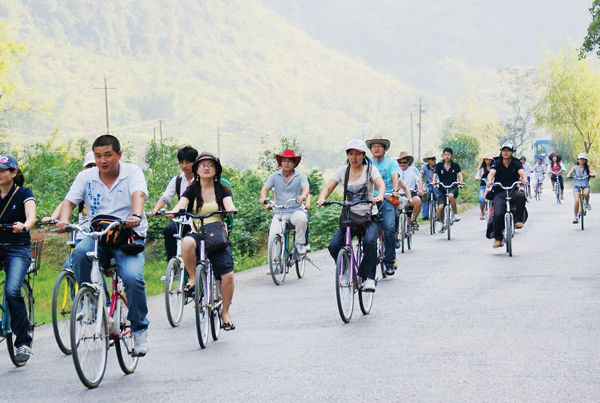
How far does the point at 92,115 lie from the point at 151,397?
175 meters

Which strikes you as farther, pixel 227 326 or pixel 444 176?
pixel 444 176

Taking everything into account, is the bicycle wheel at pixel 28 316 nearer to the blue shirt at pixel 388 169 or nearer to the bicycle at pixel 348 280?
the bicycle at pixel 348 280

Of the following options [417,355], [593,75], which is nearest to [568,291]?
[417,355]

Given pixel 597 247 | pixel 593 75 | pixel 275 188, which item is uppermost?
pixel 593 75

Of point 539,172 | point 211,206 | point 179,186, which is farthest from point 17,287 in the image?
point 539,172

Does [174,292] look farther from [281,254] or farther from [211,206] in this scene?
[281,254]

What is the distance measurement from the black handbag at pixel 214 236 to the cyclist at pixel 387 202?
4375 mm

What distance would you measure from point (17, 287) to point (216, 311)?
1900 mm

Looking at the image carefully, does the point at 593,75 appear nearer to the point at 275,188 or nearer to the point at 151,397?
the point at 275,188

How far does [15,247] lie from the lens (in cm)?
799

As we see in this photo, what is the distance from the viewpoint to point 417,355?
7.76 meters

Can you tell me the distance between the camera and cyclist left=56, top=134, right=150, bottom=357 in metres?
7.23

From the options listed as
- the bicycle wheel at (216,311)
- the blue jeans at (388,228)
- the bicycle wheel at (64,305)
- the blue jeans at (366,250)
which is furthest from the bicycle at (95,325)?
the blue jeans at (388,228)

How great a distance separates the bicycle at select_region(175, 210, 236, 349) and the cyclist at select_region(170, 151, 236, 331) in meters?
0.08
